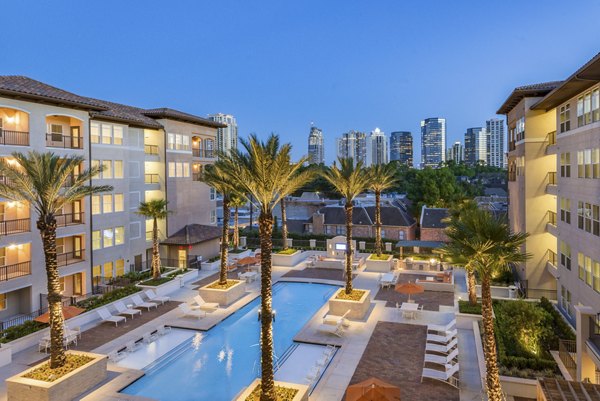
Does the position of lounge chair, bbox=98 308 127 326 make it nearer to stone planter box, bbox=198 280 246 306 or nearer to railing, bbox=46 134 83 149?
stone planter box, bbox=198 280 246 306

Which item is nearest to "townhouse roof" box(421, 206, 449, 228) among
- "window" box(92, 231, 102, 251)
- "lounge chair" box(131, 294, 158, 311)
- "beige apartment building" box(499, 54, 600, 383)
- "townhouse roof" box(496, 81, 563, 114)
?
"beige apartment building" box(499, 54, 600, 383)

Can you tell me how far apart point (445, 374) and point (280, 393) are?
586cm

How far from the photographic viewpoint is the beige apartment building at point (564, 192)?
16.5 metres

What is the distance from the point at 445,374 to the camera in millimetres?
14117

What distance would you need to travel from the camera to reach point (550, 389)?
1098 cm

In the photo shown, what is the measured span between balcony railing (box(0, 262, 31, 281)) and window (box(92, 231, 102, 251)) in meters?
5.21

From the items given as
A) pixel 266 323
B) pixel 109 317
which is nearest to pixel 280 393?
pixel 266 323

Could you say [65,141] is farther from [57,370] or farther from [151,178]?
[57,370]

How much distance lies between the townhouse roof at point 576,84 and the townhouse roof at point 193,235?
2653 cm

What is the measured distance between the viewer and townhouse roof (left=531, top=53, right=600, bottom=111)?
49.5 feet

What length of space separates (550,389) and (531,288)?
16445 mm

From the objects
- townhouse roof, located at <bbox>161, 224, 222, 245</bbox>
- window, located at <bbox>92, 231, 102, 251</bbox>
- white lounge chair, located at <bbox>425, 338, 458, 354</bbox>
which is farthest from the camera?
townhouse roof, located at <bbox>161, 224, 222, 245</bbox>

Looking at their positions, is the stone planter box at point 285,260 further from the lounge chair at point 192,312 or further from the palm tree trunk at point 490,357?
the palm tree trunk at point 490,357

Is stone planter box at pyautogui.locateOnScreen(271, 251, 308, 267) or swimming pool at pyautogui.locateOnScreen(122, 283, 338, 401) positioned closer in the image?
swimming pool at pyautogui.locateOnScreen(122, 283, 338, 401)
